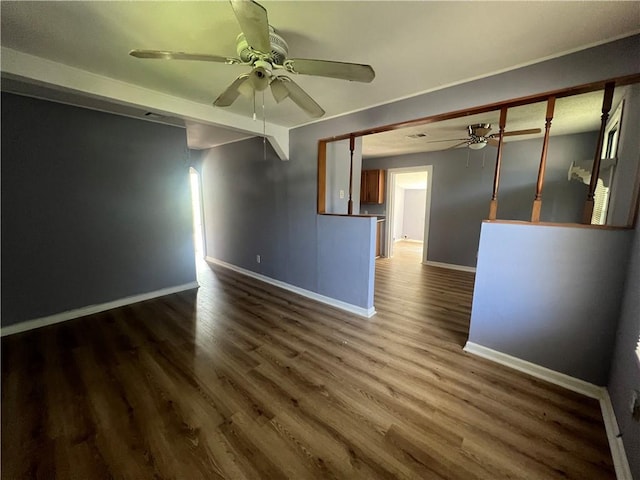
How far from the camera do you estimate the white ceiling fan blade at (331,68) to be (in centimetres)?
124

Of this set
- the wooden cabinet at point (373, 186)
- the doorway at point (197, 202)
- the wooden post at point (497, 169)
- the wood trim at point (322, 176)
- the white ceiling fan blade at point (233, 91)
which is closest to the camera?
the white ceiling fan blade at point (233, 91)

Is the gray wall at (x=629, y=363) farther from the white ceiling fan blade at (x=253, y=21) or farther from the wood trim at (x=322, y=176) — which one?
the wood trim at (x=322, y=176)

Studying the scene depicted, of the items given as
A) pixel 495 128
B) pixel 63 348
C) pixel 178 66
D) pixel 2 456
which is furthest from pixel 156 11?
pixel 495 128

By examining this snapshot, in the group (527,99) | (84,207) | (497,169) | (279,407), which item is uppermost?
(527,99)

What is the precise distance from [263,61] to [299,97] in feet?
1.08

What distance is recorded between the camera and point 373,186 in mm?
5883

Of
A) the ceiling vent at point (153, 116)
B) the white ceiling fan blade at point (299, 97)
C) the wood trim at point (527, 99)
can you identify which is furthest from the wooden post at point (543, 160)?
the ceiling vent at point (153, 116)

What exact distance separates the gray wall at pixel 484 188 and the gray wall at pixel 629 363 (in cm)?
303

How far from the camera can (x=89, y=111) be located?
2.77 m

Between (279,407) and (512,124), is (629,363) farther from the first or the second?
(512,124)

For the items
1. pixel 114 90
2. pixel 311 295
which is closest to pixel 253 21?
pixel 114 90

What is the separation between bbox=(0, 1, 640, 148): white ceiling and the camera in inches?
50.8

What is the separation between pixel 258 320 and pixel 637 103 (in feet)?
12.0

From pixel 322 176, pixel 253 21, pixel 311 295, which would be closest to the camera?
pixel 253 21
